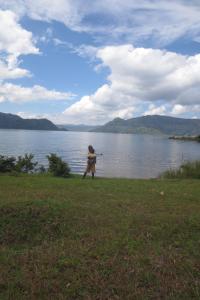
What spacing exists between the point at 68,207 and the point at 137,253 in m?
3.46

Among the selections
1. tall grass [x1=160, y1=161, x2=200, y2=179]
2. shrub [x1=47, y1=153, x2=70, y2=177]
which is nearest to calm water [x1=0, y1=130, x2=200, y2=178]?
tall grass [x1=160, y1=161, x2=200, y2=179]

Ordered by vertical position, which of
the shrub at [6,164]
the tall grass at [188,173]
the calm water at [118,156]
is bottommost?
the calm water at [118,156]

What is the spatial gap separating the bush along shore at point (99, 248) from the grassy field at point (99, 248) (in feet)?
0.05

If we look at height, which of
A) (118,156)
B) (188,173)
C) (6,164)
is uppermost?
(6,164)

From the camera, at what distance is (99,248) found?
7.16m

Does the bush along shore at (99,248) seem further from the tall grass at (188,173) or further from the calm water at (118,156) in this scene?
the calm water at (118,156)

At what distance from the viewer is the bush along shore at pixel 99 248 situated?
5.55 meters

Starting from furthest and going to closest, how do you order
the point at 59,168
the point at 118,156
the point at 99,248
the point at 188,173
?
1. the point at 118,156
2. the point at 188,173
3. the point at 59,168
4. the point at 99,248

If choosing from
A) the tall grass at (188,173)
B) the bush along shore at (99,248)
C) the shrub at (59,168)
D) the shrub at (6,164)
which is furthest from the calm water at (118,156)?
the bush along shore at (99,248)

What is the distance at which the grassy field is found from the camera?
5555 mm

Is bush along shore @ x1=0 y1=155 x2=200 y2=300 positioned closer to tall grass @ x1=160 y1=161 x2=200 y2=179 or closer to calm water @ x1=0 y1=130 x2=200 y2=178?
tall grass @ x1=160 y1=161 x2=200 y2=179

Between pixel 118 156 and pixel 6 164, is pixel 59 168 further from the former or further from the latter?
pixel 118 156

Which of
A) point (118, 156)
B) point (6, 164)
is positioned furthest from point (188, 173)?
point (118, 156)

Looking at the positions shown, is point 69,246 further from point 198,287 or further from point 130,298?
point 198,287
